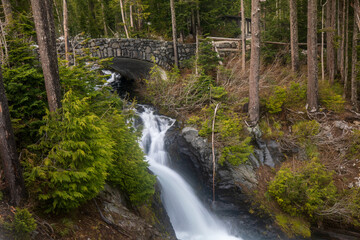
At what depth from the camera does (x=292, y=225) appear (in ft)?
28.1

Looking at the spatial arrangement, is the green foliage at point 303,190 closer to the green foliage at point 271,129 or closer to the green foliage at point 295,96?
the green foliage at point 271,129

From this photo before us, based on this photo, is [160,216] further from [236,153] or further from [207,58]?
[207,58]

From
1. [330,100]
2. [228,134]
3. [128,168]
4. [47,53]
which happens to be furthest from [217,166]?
[330,100]

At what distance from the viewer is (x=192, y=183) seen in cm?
982

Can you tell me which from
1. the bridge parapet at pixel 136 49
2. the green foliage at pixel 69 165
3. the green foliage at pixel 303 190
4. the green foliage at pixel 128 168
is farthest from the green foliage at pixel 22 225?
the bridge parapet at pixel 136 49

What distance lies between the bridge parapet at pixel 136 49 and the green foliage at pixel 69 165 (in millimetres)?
8953

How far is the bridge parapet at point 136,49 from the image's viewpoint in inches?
547

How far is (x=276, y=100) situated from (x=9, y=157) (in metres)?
11.1

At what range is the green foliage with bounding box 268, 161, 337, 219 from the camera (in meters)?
8.79

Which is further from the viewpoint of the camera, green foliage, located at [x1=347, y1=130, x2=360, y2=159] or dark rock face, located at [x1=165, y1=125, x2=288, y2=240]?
green foliage, located at [x1=347, y1=130, x2=360, y2=159]

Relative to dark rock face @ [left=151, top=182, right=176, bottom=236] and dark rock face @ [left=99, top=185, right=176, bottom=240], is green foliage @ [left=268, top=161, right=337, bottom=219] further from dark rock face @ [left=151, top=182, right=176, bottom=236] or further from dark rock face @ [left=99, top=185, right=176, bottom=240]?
dark rock face @ [left=99, top=185, right=176, bottom=240]

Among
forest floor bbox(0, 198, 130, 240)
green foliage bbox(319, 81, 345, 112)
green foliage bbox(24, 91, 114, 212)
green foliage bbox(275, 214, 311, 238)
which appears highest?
green foliage bbox(24, 91, 114, 212)

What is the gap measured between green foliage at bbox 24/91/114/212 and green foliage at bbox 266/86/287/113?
30.3 ft

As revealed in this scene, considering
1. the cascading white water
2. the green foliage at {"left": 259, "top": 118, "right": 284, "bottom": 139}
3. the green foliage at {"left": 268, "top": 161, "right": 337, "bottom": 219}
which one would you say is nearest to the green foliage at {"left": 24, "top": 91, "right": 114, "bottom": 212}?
the cascading white water
